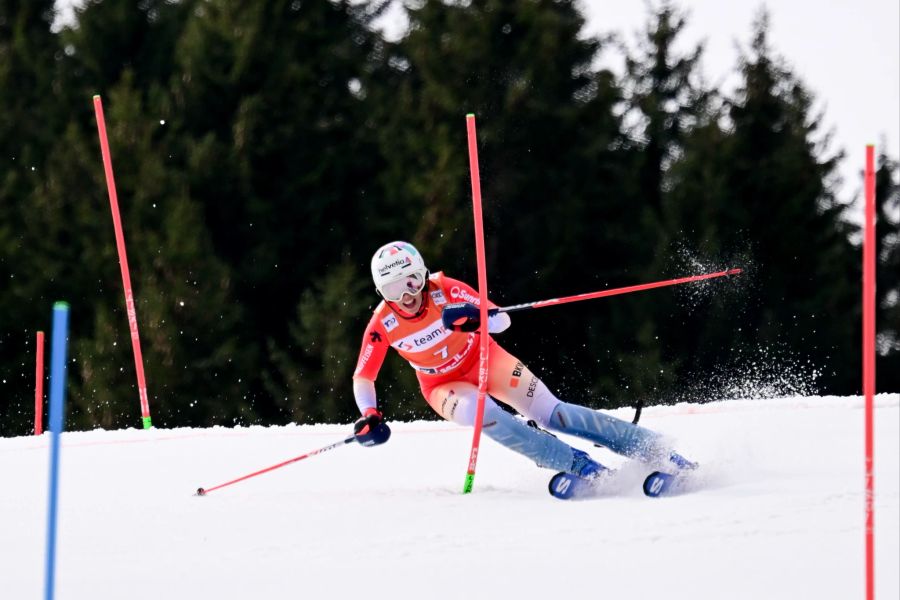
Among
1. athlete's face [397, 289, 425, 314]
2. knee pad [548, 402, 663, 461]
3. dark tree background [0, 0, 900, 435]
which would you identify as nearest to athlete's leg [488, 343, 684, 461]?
knee pad [548, 402, 663, 461]

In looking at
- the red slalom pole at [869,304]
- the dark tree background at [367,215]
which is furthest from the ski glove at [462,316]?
the dark tree background at [367,215]

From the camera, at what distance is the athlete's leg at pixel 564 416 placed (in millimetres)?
5750

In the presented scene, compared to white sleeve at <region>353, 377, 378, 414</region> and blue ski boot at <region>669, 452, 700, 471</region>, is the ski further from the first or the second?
white sleeve at <region>353, 377, 378, 414</region>

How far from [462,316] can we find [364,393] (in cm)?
65

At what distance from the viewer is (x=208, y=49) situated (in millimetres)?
17656

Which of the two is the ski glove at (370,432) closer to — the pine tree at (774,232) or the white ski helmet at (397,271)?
the white ski helmet at (397,271)

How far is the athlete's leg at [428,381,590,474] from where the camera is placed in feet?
18.3

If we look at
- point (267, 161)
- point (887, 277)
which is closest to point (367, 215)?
point (267, 161)

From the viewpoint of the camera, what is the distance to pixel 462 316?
591cm

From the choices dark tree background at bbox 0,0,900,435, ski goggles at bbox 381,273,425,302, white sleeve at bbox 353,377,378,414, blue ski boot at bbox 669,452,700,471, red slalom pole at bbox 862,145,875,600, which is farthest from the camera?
dark tree background at bbox 0,0,900,435

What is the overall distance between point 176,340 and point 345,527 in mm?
11949

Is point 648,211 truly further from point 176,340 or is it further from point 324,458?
point 324,458

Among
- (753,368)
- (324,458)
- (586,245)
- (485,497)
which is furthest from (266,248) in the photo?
(485,497)

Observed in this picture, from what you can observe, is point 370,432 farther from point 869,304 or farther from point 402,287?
point 869,304
